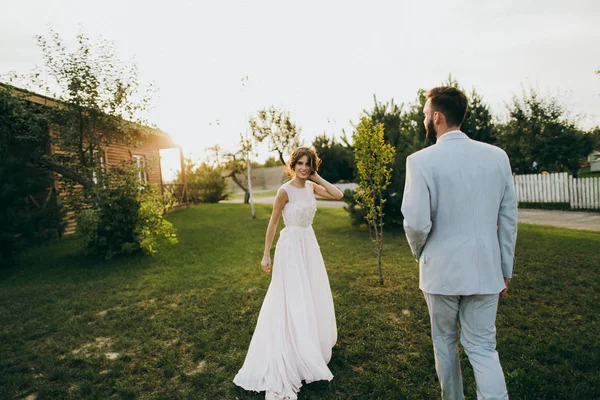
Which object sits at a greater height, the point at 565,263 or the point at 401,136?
the point at 401,136

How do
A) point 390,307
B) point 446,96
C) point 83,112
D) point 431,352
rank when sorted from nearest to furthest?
1. point 446,96
2. point 431,352
3. point 390,307
4. point 83,112

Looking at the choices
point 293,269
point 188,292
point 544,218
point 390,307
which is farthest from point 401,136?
point 293,269

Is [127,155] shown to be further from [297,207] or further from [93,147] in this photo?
[297,207]

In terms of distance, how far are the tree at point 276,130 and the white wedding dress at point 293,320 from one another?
14782 millimetres

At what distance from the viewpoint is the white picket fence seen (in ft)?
41.2

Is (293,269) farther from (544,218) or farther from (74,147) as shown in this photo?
(544,218)

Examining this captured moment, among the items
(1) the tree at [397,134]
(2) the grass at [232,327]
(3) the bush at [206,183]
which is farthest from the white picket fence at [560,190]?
(3) the bush at [206,183]

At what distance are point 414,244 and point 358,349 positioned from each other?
203 cm

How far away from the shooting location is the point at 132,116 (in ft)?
33.6

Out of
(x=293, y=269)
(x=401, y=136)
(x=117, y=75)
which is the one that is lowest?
(x=293, y=269)

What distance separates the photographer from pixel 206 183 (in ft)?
91.4

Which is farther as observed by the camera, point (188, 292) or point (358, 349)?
point (188, 292)

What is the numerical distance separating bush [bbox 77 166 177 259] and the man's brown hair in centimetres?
851

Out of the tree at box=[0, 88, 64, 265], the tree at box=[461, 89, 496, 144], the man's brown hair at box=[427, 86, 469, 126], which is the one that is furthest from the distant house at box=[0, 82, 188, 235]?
the tree at box=[461, 89, 496, 144]
